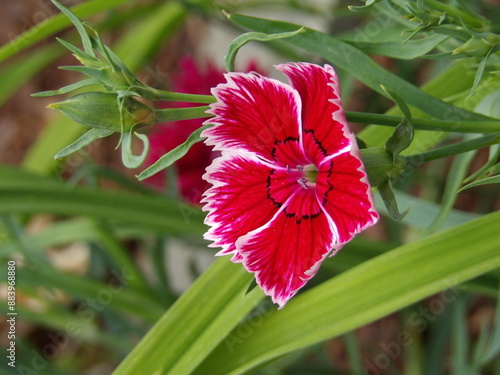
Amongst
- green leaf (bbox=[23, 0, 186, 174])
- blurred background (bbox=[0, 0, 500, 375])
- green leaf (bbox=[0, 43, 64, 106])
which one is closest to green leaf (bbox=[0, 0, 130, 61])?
blurred background (bbox=[0, 0, 500, 375])

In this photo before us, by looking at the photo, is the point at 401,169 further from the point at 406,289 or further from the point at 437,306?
the point at 437,306

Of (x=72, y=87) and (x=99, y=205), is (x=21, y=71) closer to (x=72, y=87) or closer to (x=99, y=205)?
(x=99, y=205)

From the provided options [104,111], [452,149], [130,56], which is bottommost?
[130,56]

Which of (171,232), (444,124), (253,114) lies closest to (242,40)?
(253,114)

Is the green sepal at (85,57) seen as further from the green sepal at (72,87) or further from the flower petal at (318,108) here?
the flower petal at (318,108)

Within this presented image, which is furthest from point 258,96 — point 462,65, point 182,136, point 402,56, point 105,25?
point 105,25
